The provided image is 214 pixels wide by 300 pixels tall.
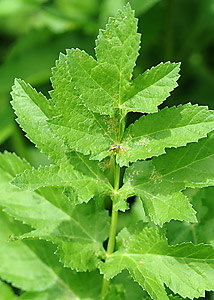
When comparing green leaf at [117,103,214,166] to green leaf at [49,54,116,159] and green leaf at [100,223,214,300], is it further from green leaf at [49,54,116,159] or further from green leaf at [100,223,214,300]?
green leaf at [100,223,214,300]

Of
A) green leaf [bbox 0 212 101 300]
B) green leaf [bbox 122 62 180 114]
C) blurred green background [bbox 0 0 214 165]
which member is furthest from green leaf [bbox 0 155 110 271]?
blurred green background [bbox 0 0 214 165]

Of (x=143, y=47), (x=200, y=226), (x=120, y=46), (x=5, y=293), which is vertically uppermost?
(x=143, y=47)

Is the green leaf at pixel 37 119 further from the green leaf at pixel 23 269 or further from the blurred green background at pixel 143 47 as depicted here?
the blurred green background at pixel 143 47

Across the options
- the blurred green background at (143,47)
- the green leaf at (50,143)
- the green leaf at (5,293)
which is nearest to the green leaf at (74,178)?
the green leaf at (50,143)

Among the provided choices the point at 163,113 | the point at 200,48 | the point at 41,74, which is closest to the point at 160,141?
the point at 163,113

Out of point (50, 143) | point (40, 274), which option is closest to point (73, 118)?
point (50, 143)

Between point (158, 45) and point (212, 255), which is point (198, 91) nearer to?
point (158, 45)

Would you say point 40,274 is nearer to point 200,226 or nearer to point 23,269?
point 23,269
